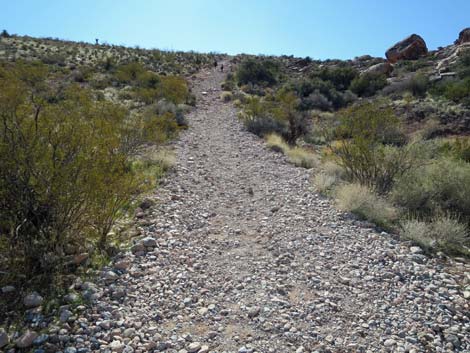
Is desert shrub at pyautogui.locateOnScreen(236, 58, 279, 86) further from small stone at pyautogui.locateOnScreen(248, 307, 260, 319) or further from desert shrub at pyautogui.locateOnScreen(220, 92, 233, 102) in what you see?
small stone at pyautogui.locateOnScreen(248, 307, 260, 319)

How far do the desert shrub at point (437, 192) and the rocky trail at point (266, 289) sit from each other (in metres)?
1.58

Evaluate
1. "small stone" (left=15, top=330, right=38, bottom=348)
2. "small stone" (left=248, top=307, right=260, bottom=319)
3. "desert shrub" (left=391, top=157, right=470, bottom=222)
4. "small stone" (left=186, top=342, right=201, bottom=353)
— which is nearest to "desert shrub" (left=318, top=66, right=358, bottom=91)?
"desert shrub" (left=391, top=157, right=470, bottom=222)

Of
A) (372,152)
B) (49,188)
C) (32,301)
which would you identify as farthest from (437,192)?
(32,301)

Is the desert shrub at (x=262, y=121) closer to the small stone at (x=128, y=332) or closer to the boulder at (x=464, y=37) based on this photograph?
the small stone at (x=128, y=332)

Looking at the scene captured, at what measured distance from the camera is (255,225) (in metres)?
6.46

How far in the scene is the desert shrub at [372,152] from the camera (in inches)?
318

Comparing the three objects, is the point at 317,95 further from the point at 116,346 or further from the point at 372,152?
the point at 116,346

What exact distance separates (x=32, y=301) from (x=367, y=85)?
88.7 feet

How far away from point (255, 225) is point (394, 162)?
3.91 metres

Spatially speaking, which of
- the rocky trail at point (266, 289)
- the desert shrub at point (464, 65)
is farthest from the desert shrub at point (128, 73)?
the desert shrub at point (464, 65)

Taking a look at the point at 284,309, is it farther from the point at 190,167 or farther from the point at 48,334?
the point at 190,167

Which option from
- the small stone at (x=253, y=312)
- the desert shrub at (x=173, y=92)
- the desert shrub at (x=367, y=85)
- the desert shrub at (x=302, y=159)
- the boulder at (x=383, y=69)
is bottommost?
the small stone at (x=253, y=312)

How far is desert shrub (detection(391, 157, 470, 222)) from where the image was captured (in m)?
7.02

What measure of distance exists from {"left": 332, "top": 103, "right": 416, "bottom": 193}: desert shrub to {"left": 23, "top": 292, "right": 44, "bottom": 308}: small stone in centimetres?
672
